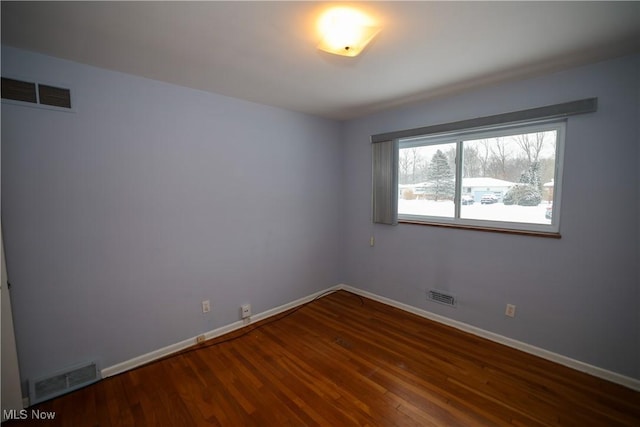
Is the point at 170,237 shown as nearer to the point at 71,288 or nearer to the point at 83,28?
the point at 71,288

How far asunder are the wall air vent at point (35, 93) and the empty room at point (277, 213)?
0.04 feet

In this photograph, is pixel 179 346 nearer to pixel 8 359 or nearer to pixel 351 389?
pixel 8 359

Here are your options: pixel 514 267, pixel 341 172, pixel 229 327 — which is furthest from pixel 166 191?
pixel 514 267

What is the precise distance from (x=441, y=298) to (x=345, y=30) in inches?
104

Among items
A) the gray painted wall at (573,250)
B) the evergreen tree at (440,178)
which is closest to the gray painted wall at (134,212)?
the evergreen tree at (440,178)

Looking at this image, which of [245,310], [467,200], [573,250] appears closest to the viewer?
[573,250]

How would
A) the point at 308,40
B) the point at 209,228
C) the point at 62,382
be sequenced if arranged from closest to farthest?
the point at 308,40 < the point at 62,382 < the point at 209,228

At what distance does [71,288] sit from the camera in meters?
1.94

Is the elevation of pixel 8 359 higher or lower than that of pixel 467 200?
lower

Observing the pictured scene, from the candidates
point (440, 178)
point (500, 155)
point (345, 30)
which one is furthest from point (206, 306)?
point (500, 155)

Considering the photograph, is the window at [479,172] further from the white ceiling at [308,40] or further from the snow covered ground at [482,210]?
the white ceiling at [308,40]

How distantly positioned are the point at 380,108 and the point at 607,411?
10.1 ft

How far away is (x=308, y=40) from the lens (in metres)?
1.65

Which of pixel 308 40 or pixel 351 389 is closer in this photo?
pixel 308 40
